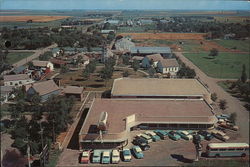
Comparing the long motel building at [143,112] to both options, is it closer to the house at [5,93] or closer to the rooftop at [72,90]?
the rooftop at [72,90]

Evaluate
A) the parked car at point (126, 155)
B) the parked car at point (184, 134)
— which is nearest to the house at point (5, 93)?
the parked car at point (126, 155)

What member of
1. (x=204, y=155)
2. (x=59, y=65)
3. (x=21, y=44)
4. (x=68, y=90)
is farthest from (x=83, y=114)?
(x=21, y=44)

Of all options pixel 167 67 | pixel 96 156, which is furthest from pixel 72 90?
pixel 167 67

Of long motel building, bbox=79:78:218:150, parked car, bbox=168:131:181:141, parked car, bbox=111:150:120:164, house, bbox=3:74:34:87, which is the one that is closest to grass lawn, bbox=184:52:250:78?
long motel building, bbox=79:78:218:150

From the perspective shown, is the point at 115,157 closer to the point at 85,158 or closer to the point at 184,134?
the point at 85,158

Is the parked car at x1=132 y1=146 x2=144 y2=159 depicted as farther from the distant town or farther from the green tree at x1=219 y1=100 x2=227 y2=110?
the green tree at x1=219 y1=100 x2=227 y2=110
